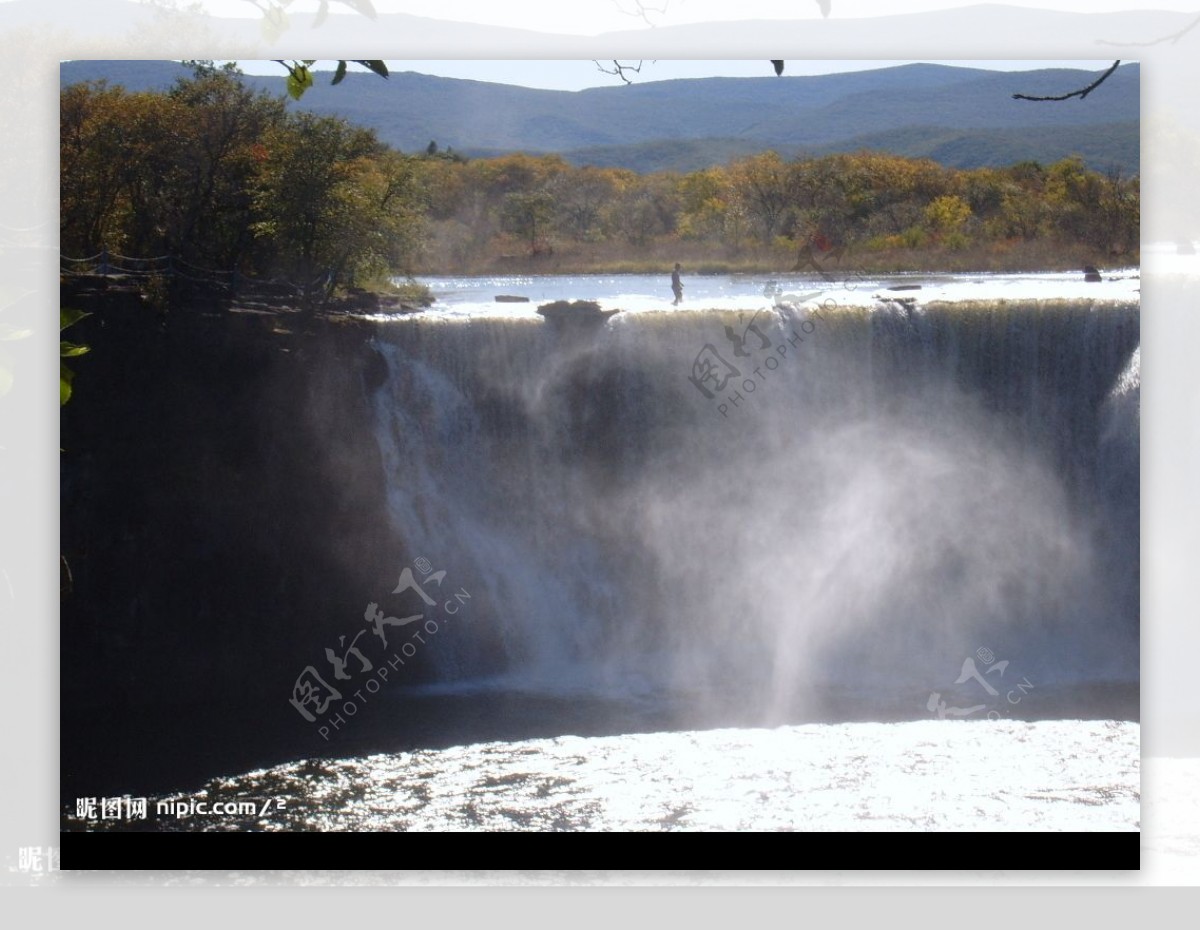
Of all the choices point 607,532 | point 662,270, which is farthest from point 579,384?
point 662,270

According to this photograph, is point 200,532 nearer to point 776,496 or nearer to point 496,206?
point 496,206

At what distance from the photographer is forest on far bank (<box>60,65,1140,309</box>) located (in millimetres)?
4977

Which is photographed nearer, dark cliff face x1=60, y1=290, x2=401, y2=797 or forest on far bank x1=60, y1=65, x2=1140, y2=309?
dark cliff face x1=60, y1=290, x2=401, y2=797

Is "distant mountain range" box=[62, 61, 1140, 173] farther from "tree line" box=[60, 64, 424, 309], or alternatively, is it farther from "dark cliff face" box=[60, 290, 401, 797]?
"dark cliff face" box=[60, 290, 401, 797]

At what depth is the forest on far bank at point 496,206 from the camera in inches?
196

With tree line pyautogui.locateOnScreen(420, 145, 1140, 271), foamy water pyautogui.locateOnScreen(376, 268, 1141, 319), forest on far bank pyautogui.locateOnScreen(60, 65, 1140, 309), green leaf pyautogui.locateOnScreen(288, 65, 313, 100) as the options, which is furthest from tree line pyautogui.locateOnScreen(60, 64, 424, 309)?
green leaf pyautogui.locateOnScreen(288, 65, 313, 100)

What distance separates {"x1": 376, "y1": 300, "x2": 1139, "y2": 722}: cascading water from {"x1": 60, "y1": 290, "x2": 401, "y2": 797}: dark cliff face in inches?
17.4

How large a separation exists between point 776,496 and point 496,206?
1845mm

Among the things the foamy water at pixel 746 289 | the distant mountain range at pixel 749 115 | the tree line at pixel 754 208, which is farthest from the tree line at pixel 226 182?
the foamy water at pixel 746 289

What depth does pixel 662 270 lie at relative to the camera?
5.36 metres

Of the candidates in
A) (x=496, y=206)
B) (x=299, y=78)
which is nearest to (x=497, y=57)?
(x=496, y=206)

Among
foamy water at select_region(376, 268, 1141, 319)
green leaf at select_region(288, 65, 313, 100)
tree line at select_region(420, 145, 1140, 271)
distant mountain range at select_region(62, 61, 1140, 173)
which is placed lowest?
green leaf at select_region(288, 65, 313, 100)

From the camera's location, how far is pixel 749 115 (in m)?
4.96

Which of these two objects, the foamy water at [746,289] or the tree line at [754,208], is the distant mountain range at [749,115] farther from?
the foamy water at [746,289]
